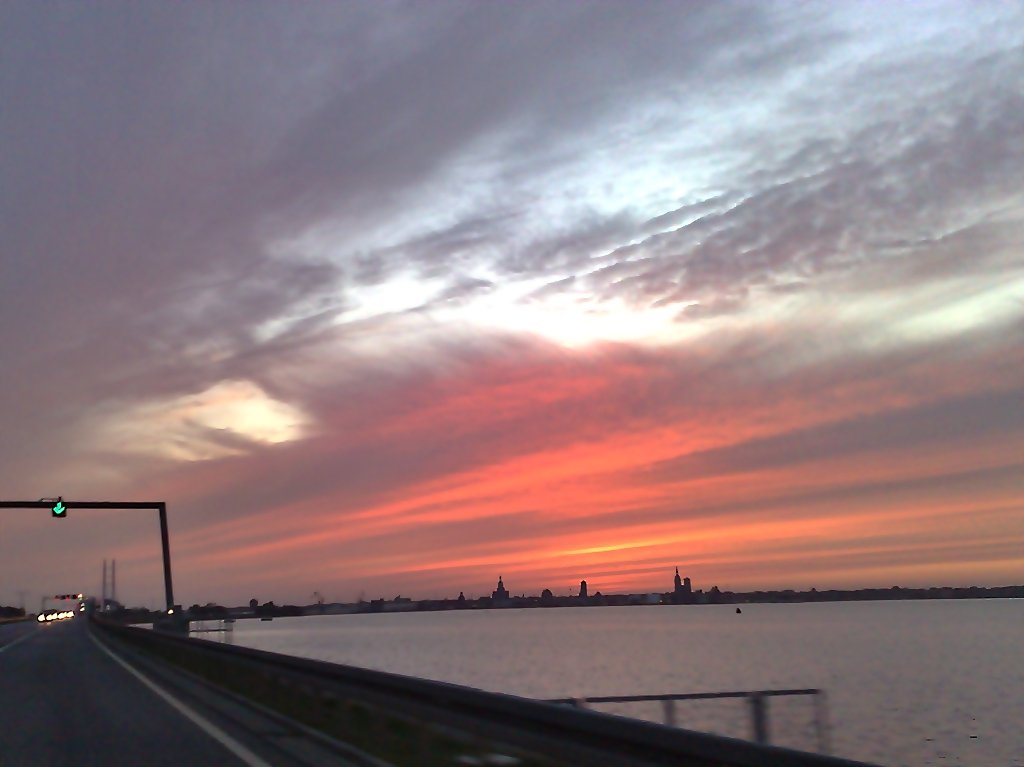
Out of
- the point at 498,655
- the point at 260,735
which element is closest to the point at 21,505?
the point at 260,735

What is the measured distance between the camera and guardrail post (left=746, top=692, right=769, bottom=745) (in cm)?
954

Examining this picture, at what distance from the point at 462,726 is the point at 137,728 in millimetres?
7419

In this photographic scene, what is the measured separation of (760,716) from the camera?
956 cm

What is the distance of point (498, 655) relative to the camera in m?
104

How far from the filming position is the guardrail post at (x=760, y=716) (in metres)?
9.54

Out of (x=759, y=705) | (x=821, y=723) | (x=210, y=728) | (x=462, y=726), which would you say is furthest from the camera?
(x=210, y=728)

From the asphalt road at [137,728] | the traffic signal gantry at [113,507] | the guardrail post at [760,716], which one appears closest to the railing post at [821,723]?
the guardrail post at [760,716]

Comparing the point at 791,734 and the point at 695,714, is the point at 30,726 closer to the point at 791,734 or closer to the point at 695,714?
the point at 695,714

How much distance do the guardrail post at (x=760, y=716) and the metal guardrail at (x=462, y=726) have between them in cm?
218

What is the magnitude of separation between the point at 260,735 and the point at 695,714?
233 inches

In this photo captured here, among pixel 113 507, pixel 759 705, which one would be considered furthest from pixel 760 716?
pixel 113 507

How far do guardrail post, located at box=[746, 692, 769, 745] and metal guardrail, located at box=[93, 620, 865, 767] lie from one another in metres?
2.18

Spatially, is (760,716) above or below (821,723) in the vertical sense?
above

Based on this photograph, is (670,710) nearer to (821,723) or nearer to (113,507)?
(821,723)
